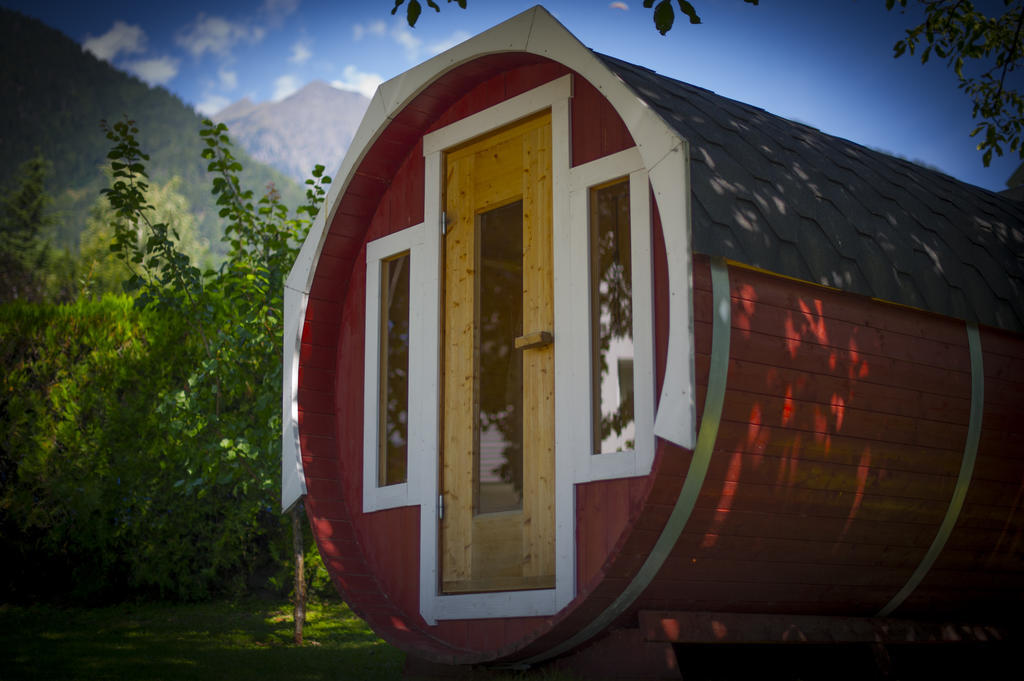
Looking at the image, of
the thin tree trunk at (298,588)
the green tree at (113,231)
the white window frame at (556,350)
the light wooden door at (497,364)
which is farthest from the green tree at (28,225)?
the light wooden door at (497,364)

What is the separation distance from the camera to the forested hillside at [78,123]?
91.0 metres

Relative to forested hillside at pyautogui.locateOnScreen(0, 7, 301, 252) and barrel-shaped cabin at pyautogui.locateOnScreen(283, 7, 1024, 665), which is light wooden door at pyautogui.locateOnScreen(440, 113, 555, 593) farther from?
forested hillside at pyautogui.locateOnScreen(0, 7, 301, 252)

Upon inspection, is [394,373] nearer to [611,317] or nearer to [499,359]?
[499,359]

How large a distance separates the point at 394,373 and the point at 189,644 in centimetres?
262

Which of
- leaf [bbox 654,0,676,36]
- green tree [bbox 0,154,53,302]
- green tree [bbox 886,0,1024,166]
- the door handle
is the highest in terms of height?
green tree [bbox 0,154,53,302]

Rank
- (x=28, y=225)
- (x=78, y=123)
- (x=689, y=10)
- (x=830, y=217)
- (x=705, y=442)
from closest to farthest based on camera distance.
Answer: (x=705, y=442), (x=689, y=10), (x=830, y=217), (x=28, y=225), (x=78, y=123)

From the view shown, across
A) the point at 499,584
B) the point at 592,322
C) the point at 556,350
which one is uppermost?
the point at 592,322

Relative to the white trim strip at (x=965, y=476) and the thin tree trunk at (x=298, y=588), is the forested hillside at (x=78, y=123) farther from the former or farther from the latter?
the white trim strip at (x=965, y=476)

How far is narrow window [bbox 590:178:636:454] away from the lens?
14.7 ft

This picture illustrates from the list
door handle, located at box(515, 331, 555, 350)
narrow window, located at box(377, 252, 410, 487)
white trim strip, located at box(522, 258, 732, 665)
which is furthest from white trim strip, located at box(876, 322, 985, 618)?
narrow window, located at box(377, 252, 410, 487)

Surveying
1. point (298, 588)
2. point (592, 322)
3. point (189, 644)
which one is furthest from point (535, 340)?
point (189, 644)

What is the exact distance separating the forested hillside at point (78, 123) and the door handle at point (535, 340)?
264ft

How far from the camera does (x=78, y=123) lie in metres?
104

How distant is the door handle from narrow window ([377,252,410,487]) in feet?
3.42
